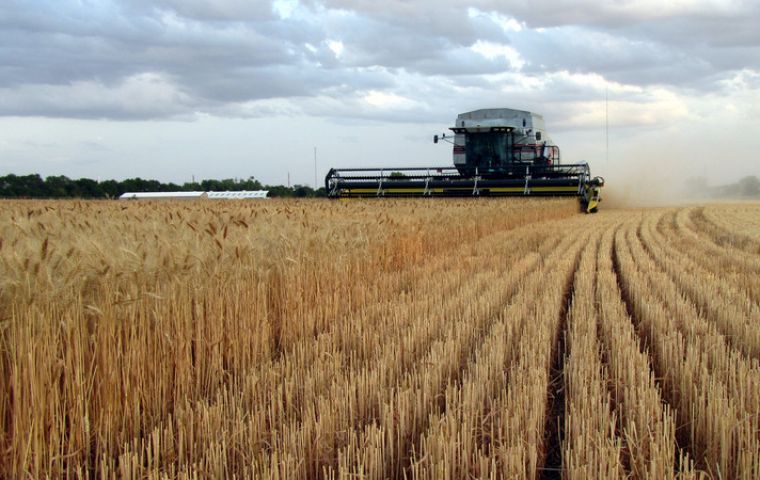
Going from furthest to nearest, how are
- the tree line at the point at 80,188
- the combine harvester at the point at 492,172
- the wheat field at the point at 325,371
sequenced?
the tree line at the point at 80,188
the combine harvester at the point at 492,172
the wheat field at the point at 325,371

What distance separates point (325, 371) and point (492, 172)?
19466mm

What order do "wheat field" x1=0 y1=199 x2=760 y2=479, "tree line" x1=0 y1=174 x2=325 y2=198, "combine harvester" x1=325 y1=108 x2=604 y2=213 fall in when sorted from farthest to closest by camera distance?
"tree line" x1=0 y1=174 x2=325 y2=198, "combine harvester" x1=325 y1=108 x2=604 y2=213, "wheat field" x1=0 y1=199 x2=760 y2=479

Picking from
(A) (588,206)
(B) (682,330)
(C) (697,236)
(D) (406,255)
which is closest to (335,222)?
(D) (406,255)

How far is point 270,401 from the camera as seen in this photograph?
3.81 m

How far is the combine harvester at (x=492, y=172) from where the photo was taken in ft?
73.6

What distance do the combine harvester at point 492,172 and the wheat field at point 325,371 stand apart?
15458 mm

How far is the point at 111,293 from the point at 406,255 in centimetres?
644

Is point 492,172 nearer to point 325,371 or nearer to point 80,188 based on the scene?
point 325,371

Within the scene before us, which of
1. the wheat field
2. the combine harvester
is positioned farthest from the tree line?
the wheat field

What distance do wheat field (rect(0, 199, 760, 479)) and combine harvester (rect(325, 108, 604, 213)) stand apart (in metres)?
15.5

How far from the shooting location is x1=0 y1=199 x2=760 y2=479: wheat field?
3.04 m

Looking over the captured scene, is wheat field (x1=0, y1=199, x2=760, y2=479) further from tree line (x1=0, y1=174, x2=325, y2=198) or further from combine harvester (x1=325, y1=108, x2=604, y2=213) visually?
tree line (x1=0, y1=174, x2=325, y2=198)

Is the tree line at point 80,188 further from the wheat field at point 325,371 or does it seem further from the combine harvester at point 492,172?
the wheat field at point 325,371

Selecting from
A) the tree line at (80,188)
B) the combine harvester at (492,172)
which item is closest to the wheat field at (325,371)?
the combine harvester at (492,172)
